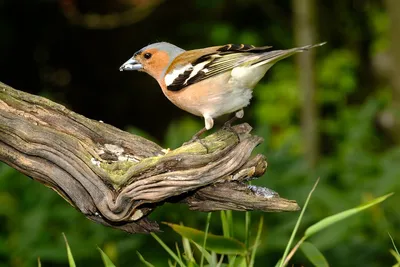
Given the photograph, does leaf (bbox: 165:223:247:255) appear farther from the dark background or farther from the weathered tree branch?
the dark background

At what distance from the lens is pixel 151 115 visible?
10914mm

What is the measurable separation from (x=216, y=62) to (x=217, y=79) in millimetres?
91

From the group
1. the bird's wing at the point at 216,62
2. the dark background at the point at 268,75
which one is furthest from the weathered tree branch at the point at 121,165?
the dark background at the point at 268,75

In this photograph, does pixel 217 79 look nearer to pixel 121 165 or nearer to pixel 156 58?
pixel 156 58

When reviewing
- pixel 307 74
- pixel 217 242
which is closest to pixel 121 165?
pixel 217 242

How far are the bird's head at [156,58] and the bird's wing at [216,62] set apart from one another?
0.51 feet

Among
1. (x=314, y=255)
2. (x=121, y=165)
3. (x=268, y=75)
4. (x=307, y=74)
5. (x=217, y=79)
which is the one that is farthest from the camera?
(x=268, y=75)

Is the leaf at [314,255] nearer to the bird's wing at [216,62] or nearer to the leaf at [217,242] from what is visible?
the leaf at [217,242]

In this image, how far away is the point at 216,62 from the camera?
14.1ft

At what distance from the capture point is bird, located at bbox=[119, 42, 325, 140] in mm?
4156

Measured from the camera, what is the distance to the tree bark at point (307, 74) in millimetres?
8789

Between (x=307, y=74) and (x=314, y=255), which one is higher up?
(x=307, y=74)

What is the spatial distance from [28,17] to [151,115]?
1.98 meters

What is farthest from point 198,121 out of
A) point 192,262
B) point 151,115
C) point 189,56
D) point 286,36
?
point 192,262
